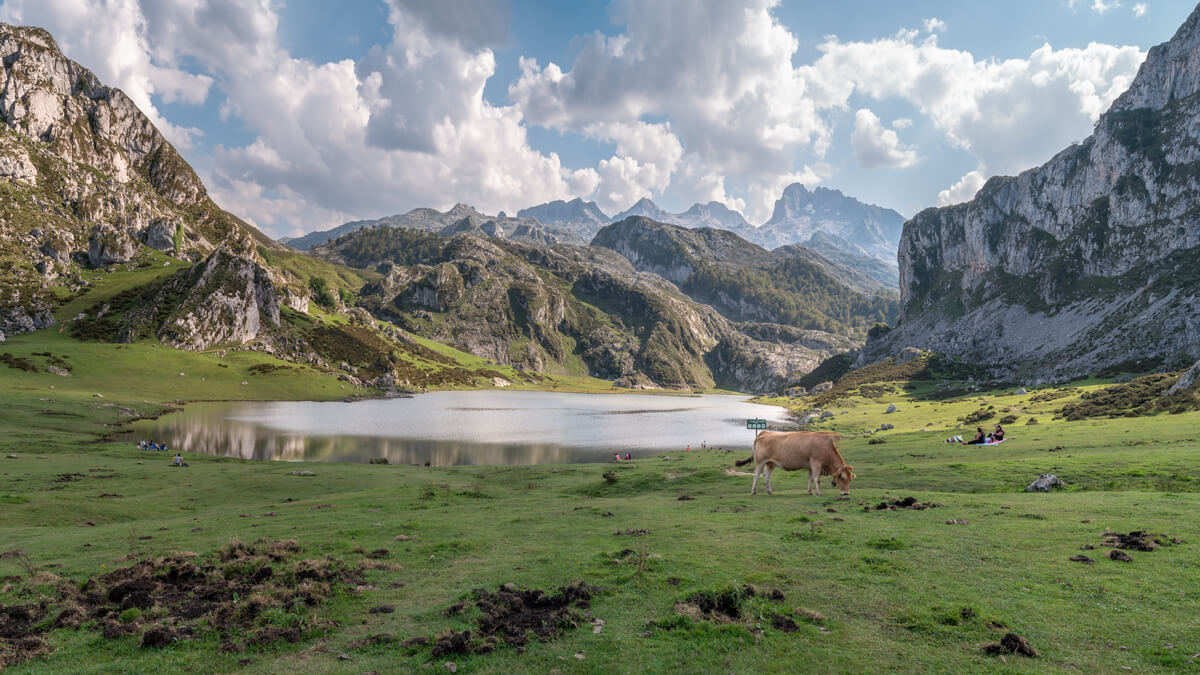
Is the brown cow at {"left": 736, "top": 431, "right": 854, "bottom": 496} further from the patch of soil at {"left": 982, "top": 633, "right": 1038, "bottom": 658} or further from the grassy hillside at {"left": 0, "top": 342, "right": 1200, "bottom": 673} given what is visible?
the patch of soil at {"left": 982, "top": 633, "right": 1038, "bottom": 658}

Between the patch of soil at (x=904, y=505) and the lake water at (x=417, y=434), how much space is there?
5384 centimetres

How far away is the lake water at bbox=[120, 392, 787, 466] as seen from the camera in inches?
2894

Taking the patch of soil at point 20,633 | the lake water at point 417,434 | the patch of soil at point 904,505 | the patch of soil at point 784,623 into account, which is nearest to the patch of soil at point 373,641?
the patch of soil at point 20,633

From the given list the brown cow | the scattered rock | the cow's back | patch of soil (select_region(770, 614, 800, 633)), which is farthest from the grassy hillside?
the cow's back

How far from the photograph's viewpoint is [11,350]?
130500 mm

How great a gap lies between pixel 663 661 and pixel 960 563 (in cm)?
1034

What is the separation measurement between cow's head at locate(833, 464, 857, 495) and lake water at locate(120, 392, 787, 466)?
50497 millimetres

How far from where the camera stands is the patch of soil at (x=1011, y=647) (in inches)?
369

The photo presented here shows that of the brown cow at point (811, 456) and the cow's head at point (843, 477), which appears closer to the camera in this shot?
the cow's head at point (843, 477)

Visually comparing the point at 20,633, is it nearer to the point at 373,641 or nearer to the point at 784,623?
the point at 373,641

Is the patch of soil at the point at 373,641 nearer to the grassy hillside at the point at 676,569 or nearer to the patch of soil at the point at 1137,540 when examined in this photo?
the grassy hillside at the point at 676,569

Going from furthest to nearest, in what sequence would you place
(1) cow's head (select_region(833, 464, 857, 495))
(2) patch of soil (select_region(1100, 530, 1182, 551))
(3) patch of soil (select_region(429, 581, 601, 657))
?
(1) cow's head (select_region(833, 464, 857, 495)) → (2) patch of soil (select_region(1100, 530, 1182, 551)) → (3) patch of soil (select_region(429, 581, 601, 657))

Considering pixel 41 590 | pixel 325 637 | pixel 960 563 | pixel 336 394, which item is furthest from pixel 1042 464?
pixel 336 394

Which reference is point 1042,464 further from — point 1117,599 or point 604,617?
point 604,617
